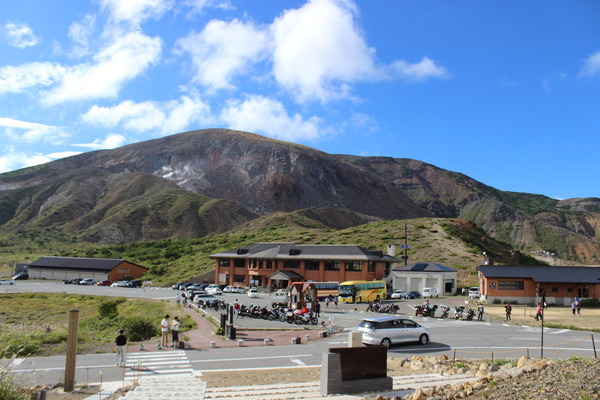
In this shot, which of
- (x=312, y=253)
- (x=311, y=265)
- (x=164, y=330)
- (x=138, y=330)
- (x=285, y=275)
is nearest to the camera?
(x=164, y=330)

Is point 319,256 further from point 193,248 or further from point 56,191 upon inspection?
point 56,191

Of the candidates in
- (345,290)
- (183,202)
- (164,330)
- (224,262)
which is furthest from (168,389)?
(183,202)

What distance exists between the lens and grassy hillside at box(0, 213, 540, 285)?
76.4 metres

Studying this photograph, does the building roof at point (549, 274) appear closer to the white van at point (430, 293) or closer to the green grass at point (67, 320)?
the white van at point (430, 293)

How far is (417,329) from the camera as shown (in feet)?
74.0

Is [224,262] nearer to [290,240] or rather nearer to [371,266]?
[290,240]

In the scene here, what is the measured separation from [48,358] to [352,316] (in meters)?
21.7

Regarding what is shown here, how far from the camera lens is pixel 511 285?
156 feet

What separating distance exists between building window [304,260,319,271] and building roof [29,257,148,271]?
3372 centimetres

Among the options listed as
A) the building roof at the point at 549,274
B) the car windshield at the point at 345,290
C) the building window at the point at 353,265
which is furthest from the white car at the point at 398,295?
the building roof at the point at 549,274

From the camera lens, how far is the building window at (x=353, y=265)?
198 ft

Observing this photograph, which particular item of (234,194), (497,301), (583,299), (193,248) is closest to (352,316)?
(497,301)

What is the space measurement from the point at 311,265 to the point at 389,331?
43638 millimetres

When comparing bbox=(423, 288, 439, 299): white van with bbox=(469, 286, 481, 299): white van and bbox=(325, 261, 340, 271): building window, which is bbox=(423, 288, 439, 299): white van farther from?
bbox=(325, 261, 340, 271): building window
